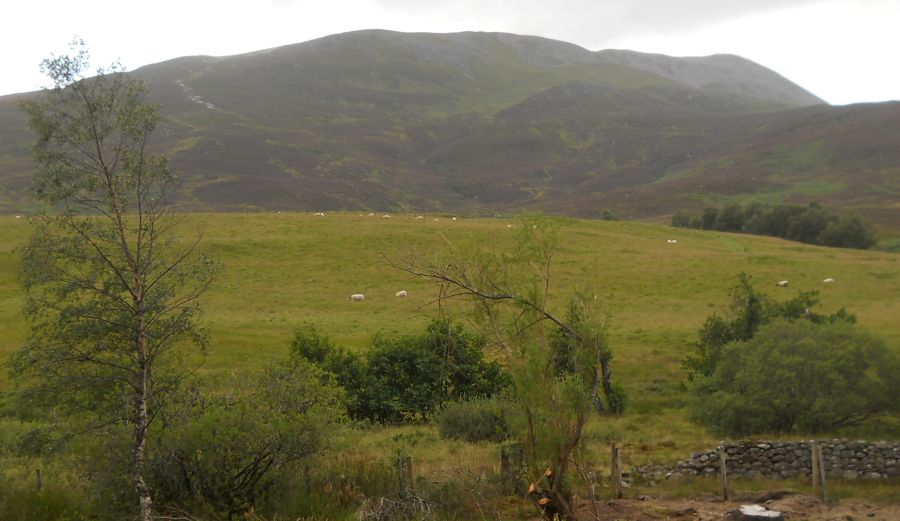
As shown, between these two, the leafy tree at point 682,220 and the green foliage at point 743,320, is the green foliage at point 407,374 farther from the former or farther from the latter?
the leafy tree at point 682,220

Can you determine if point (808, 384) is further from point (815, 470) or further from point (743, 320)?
point (743, 320)

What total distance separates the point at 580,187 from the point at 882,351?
168201 mm

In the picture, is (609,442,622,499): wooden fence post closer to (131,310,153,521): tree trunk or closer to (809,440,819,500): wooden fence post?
(809,440,819,500): wooden fence post

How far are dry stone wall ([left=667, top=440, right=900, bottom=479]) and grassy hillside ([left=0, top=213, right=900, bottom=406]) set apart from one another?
12.9 meters

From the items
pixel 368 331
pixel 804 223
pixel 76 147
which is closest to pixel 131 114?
pixel 76 147

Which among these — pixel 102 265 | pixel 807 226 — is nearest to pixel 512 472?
pixel 102 265

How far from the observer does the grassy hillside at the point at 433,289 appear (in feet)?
128

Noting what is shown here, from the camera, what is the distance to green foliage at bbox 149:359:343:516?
46.2 ft

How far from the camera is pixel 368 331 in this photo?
42031 millimetres

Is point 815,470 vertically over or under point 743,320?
under

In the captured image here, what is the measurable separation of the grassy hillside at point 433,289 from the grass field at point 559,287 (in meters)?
0.11

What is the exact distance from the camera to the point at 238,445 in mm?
14109

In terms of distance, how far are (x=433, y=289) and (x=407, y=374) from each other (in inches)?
924

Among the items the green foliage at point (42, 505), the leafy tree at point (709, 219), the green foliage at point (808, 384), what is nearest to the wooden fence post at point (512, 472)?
the green foliage at point (42, 505)
